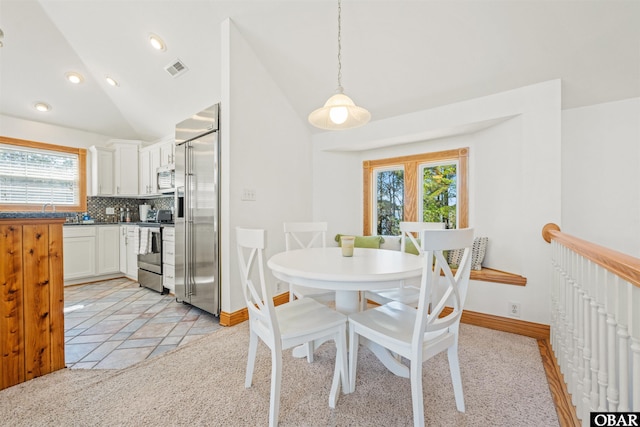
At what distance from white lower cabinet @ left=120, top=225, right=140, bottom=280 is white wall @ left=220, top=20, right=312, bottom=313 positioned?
2.18 metres

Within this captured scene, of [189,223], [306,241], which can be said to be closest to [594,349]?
[306,241]

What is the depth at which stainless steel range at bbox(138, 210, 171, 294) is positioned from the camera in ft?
11.0

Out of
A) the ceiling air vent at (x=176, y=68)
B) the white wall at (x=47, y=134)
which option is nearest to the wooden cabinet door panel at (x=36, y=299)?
the ceiling air vent at (x=176, y=68)

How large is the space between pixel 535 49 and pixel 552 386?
234 cm

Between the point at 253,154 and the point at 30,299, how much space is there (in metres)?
1.86

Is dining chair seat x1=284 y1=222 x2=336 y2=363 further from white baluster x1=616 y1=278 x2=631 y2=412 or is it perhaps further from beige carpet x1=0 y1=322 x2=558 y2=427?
white baluster x1=616 y1=278 x2=631 y2=412

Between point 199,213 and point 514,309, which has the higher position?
point 199,213

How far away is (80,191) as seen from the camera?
163 inches

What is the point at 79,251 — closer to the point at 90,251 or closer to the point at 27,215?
the point at 90,251

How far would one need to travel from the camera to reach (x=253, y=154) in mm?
2639

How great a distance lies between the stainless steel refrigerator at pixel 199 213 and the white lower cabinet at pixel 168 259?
233 millimetres

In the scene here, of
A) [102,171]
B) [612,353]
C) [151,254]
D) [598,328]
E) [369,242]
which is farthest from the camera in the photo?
[102,171]

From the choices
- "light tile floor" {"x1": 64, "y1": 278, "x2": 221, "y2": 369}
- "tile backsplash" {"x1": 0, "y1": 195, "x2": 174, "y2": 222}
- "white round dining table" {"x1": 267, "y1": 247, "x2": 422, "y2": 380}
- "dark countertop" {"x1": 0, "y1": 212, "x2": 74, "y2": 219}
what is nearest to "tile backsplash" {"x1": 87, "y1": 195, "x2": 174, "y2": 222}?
"tile backsplash" {"x1": 0, "y1": 195, "x2": 174, "y2": 222}

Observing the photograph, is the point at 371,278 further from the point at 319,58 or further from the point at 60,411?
the point at 319,58
